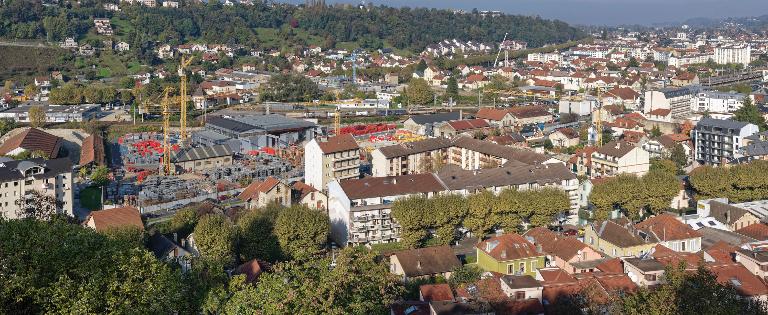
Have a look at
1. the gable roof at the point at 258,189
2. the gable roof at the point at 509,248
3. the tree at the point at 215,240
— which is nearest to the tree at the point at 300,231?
the tree at the point at 215,240

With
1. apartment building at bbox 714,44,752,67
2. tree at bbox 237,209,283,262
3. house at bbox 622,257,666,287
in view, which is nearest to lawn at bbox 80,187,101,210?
tree at bbox 237,209,283,262

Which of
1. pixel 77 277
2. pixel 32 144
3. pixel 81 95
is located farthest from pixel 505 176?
pixel 81 95

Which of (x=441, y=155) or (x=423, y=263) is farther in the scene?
(x=441, y=155)

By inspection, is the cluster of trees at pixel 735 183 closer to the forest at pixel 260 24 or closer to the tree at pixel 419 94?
the tree at pixel 419 94

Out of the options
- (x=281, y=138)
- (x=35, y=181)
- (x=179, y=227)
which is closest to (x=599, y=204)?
(x=179, y=227)

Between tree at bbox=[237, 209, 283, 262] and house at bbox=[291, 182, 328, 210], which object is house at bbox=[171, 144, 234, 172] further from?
Answer: tree at bbox=[237, 209, 283, 262]

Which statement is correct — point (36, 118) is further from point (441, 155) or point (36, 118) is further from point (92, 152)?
point (441, 155)

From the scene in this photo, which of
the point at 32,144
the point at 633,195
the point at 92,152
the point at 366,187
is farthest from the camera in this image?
the point at 92,152
